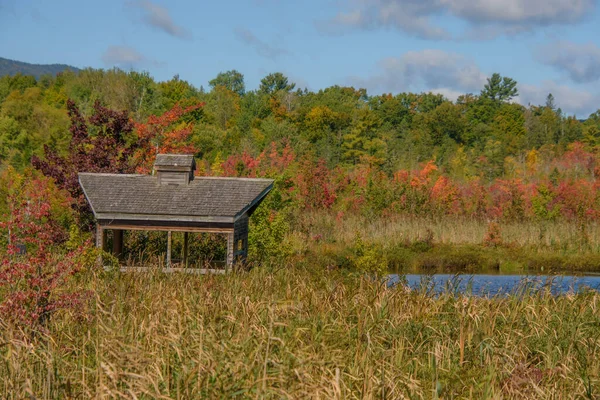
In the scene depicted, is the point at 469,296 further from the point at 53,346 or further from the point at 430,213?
the point at 430,213

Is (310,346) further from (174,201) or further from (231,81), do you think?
(231,81)

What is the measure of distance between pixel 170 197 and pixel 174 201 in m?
0.24

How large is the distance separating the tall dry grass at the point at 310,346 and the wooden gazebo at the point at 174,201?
22.1 feet

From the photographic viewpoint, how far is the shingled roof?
19000mm

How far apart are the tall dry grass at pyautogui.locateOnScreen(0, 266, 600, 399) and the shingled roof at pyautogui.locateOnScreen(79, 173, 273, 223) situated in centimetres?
670

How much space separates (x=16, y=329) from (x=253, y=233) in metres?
13.4

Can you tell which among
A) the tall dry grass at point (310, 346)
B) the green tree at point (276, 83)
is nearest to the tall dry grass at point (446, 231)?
the tall dry grass at point (310, 346)

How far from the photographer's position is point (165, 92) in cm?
6944

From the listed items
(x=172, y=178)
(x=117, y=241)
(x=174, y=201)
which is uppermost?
(x=172, y=178)

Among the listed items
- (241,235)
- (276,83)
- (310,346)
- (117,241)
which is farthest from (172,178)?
(276,83)

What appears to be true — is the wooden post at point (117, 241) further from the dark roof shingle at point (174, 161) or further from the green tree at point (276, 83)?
the green tree at point (276, 83)

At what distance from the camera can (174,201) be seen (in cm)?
1944

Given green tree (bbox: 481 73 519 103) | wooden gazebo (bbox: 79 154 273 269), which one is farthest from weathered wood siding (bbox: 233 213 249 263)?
green tree (bbox: 481 73 519 103)

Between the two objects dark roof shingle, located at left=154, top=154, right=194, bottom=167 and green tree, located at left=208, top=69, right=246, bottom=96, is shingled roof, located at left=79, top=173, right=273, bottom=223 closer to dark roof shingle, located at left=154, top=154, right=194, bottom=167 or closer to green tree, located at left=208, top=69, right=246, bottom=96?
dark roof shingle, located at left=154, top=154, right=194, bottom=167
